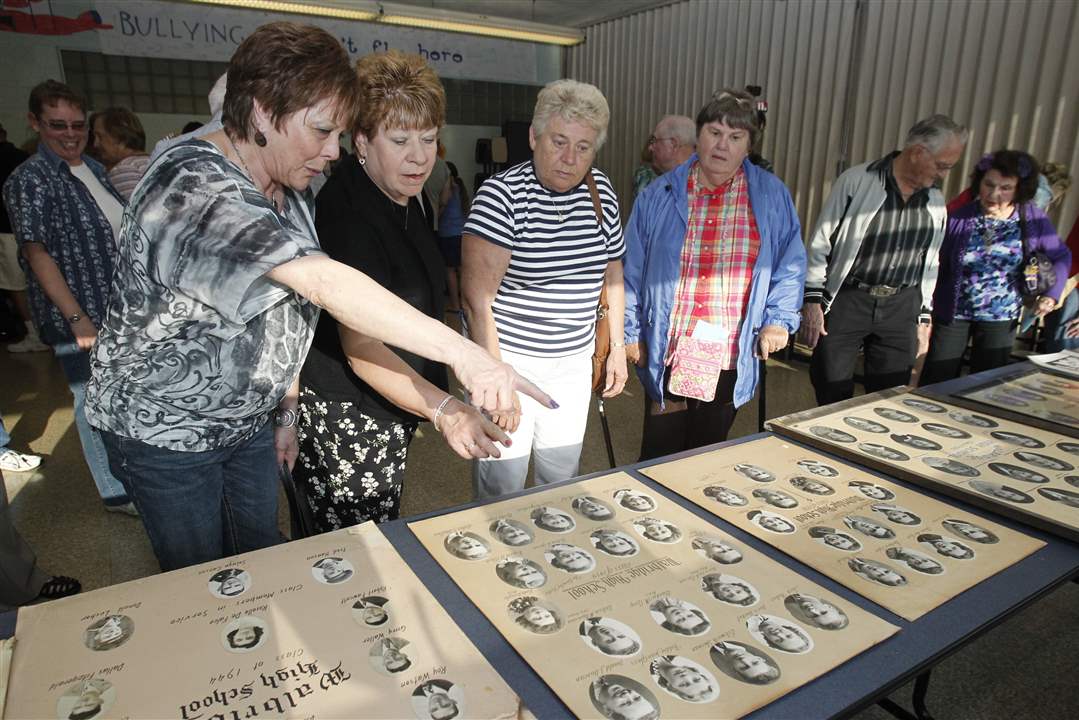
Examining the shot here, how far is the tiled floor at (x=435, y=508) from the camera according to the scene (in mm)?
1698

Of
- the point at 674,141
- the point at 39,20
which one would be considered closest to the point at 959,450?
the point at 674,141

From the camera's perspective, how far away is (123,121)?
9.03 ft

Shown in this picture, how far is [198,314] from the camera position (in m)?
0.90

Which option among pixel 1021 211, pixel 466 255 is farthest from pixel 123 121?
pixel 1021 211

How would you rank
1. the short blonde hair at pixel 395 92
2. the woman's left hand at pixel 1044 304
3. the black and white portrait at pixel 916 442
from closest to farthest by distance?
the short blonde hair at pixel 395 92
the black and white portrait at pixel 916 442
the woman's left hand at pixel 1044 304

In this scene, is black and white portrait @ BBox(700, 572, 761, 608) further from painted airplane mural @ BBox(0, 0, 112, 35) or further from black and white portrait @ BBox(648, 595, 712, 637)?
painted airplane mural @ BBox(0, 0, 112, 35)

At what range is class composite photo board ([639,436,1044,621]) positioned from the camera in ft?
2.98

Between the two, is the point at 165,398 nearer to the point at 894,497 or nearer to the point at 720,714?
the point at 720,714

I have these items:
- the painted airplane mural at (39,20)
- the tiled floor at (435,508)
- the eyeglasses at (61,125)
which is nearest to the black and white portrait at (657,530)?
the tiled floor at (435,508)

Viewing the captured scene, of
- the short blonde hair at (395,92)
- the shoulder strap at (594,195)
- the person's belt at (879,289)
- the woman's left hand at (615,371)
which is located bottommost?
the woman's left hand at (615,371)

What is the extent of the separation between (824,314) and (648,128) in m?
4.85

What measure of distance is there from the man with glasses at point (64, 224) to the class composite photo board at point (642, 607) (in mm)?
1928

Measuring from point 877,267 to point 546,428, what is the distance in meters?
1.49

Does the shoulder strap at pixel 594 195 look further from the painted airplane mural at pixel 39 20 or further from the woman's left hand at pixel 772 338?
the painted airplane mural at pixel 39 20
